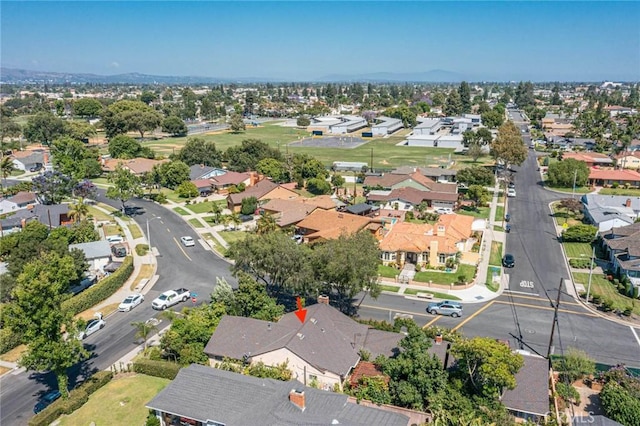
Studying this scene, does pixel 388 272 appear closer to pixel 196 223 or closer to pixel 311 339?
pixel 311 339

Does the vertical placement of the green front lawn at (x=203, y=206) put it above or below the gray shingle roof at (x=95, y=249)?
below

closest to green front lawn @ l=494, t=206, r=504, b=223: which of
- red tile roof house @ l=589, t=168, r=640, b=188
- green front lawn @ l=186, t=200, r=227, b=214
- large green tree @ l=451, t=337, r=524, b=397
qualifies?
red tile roof house @ l=589, t=168, r=640, b=188

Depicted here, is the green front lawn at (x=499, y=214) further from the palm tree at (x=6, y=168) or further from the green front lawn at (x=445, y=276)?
the palm tree at (x=6, y=168)

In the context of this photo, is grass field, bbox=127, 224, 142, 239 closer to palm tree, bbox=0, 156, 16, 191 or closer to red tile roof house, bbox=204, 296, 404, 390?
red tile roof house, bbox=204, 296, 404, 390

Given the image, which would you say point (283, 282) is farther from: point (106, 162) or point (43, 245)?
point (106, 162)

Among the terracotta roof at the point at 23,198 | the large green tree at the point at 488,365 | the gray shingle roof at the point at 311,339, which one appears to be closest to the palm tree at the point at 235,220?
the gray shingle roof at the point at 311,339

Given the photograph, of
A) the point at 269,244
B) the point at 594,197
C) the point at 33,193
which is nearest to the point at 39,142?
the point at 33,193
